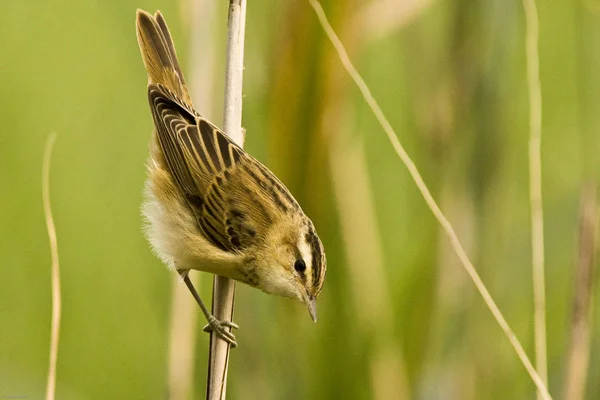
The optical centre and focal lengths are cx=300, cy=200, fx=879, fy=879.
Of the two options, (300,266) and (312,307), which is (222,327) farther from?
(300,266)

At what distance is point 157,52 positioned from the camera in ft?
12.0

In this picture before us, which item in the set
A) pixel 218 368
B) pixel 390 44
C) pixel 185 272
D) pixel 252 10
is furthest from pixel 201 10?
pixel 390 44

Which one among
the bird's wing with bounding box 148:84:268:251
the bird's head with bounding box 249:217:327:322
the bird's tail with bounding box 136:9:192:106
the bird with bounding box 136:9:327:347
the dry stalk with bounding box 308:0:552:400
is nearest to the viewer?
the dry stalk with bounding box 308:0:552:400

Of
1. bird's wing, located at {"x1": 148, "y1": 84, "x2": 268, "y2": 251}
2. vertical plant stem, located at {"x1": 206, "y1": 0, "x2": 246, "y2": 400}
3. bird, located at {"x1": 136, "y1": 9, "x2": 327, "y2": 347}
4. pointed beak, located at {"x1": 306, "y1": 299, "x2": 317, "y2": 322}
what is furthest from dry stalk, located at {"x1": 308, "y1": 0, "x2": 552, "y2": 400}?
bird's wing, located at {"x1": 148, "y1": 84, "x2": 268, "y2": 251}

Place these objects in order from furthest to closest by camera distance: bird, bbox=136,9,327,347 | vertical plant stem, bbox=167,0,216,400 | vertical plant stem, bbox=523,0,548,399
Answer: bird, bbox=136,9,327,347, vertical plant stem, bbox=167,0,216,400, vertical plant stem, bbox=523,0,548,399

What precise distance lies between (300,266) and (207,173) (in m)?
0.59

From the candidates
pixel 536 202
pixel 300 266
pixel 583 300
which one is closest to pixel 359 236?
pixel 300 266

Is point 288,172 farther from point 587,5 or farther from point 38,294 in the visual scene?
point 38,294

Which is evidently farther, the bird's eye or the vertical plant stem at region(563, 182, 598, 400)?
the bird's eye

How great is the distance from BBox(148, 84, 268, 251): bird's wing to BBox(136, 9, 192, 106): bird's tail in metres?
0.11

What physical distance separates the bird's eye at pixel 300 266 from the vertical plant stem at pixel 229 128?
26 cm

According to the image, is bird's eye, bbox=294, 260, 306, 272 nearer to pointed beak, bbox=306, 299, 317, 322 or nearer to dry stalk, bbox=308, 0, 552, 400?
pointed beak, bbox=306, 299, 317, 322

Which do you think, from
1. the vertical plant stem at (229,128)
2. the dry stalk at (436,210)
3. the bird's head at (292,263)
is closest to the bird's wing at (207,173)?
the bird's head at (292,263)

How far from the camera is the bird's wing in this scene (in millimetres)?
3514
